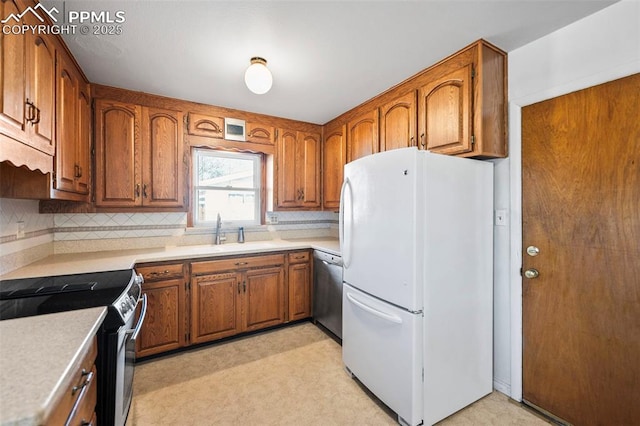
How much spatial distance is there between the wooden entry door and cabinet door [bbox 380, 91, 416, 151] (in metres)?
0.78

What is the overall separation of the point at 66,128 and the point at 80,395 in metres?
1.72

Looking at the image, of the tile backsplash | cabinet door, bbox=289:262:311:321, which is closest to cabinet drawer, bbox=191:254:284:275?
cabinet door, bbox=289:262:311:321

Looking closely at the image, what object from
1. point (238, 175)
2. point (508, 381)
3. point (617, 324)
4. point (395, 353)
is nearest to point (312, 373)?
point (395, 353)

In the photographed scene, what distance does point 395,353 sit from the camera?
1.71 metres

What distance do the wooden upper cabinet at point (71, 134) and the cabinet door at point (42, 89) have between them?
101 mm

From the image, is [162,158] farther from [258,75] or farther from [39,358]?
[39,358]

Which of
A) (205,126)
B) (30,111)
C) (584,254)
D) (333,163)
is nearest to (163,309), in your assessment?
(30,111)

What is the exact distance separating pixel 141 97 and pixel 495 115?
9.79ft

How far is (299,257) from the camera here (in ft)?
9.96

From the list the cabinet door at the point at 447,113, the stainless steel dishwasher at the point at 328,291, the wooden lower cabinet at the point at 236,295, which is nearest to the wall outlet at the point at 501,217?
the cabinet door at the point at 447,113

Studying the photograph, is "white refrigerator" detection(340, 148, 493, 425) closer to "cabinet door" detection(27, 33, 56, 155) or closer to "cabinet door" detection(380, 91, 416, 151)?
"cabinet door" detection(380, 91, 416, 151)

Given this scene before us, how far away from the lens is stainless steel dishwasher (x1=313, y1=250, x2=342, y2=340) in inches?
104

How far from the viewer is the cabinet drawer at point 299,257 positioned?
2992 millimetres

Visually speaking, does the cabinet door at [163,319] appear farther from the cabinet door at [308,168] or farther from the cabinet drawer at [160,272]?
the cabinet door at [308,168]
